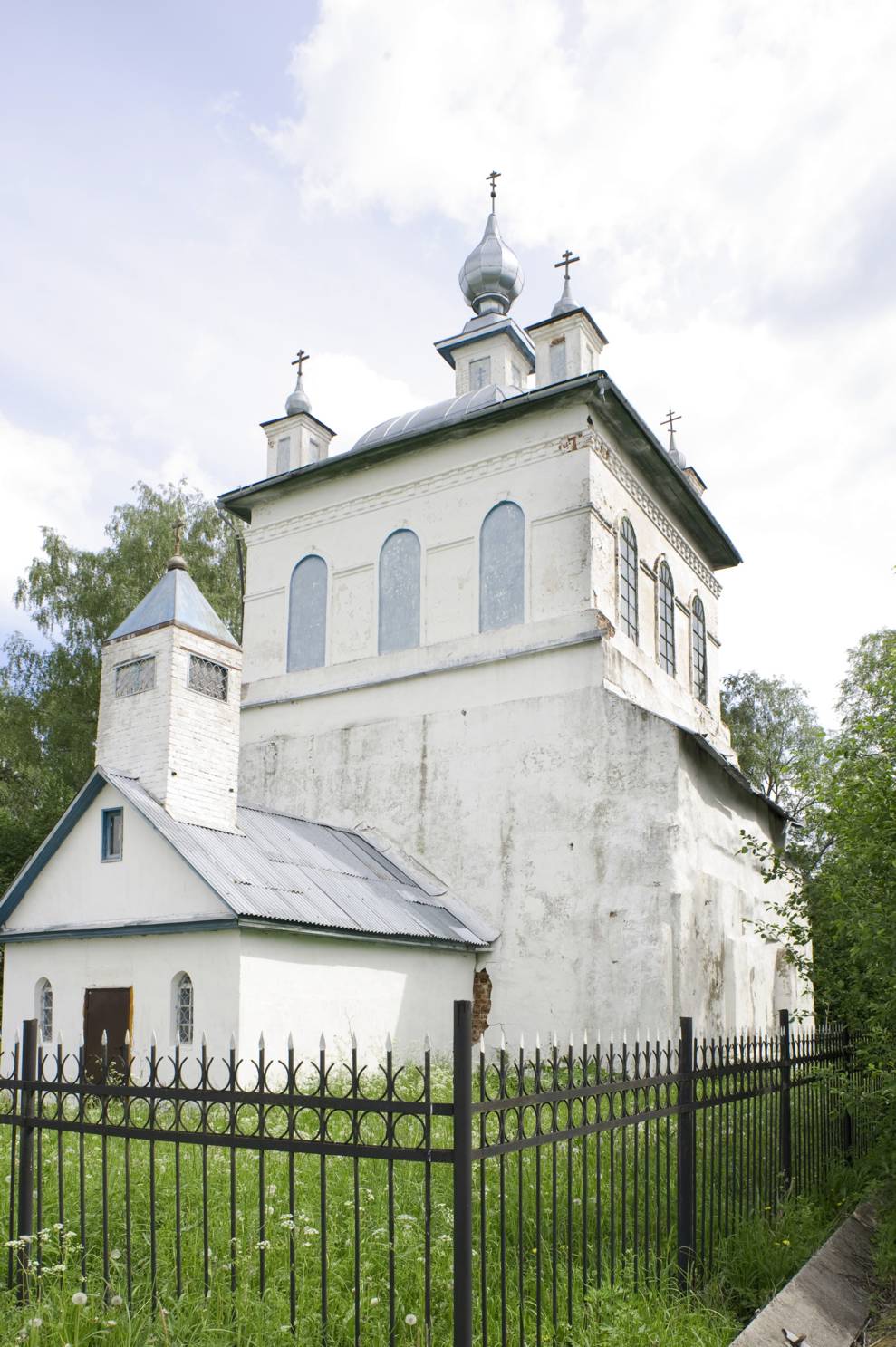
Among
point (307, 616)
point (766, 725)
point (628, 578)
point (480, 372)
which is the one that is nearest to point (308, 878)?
point (307, 616)

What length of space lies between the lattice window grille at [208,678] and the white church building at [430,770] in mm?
43

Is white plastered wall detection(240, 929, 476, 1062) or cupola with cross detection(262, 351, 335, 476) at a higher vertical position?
cupola with cross detection(262, 351, 335, 476)

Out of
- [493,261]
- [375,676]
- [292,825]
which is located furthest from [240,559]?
[292,825]

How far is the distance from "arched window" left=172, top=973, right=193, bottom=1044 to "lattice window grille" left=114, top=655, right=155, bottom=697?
11.9 ft

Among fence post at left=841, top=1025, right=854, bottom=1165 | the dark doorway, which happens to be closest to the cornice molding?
fence post at left=841, top=1025, right=854, bottom=1165

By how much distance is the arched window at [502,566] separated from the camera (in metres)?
16.8

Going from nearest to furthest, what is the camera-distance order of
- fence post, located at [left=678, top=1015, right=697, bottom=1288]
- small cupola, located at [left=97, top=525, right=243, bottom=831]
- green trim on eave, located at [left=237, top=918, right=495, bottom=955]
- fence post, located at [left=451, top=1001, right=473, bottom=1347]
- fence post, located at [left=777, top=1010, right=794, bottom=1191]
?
fence post, located at [left=451, top=1001, right=473, bottom=1347] → fence post, located at [left=678, top=1015, right=697, bottom=1288] → fence post, located at [left=777, top=1010, right=794, bottom=1191] → green trim on eave, located at [left=237, top=918, right=495, bottom=955] → small cupola, located at [left=97, top=525, right=243, bottom=831]

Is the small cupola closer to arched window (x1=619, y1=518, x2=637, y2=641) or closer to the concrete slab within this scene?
arched window (x1=619, y1=518, x2=637, y2=641)

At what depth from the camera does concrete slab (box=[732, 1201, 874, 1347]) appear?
18.4ft

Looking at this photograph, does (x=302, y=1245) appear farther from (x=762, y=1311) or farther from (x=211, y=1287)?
(x=762, y=1311)

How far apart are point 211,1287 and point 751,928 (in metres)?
13.2

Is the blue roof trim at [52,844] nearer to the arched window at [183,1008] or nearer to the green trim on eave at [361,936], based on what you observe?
the arched window at [183,1008]

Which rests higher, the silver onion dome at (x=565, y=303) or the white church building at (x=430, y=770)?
the silver onion dome at (x=565, y=303)

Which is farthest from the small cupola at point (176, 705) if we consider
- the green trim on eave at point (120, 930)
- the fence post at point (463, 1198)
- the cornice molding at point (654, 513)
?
the fence post at point (463, 1198)
